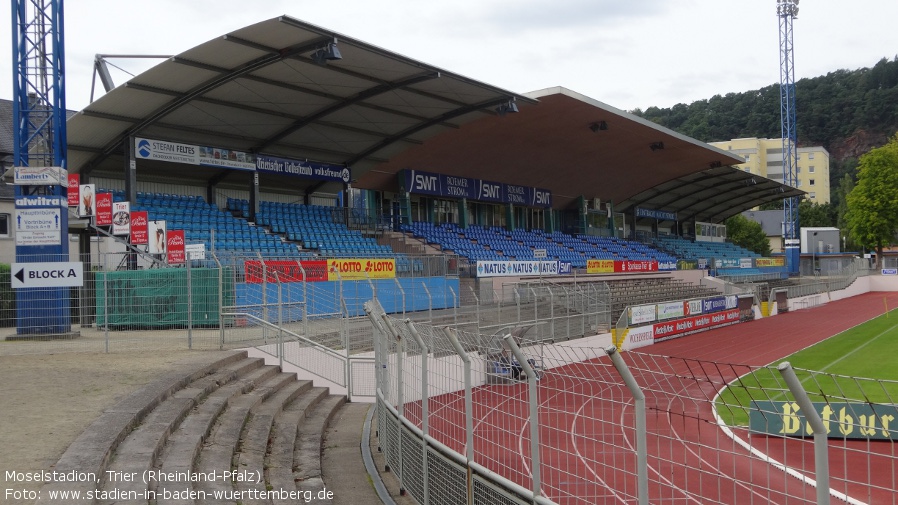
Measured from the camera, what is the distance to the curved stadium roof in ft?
70.5

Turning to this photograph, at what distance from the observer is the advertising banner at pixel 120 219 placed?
2102cm

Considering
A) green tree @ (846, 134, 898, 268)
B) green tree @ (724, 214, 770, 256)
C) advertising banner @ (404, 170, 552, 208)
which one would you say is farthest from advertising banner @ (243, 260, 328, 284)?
green tree @ (724, 214, 770, 256)

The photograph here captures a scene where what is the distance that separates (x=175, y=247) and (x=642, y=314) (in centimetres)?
1636

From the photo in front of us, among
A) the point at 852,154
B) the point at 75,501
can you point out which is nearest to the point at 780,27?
the point at 75,501

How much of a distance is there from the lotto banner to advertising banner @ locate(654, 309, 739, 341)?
423 inches

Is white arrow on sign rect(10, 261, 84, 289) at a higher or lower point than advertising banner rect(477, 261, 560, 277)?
higher

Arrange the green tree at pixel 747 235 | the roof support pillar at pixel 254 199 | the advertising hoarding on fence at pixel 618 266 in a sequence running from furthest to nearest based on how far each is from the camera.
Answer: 1. the green tree at pixel 747 235
2. the advertising hoarding on fence at pixel 618 266
3. the roof support pillar at pixel 254 199

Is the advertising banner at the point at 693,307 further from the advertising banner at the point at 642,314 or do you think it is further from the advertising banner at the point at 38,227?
the advertising banner at the point at 38,227

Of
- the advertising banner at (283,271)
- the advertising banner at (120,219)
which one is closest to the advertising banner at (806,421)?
the advertising banner at (283,271)

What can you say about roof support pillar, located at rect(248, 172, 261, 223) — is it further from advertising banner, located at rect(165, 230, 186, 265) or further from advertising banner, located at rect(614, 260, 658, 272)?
advertising banner, located at rect(614, 260, 658, 272)

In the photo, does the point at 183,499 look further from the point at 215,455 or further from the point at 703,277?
the point at 703,277

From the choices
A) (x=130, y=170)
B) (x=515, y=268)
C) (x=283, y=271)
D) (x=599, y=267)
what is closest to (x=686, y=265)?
(x=599, y=267)

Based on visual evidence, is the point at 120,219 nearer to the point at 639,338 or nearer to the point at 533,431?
the point at 639,338

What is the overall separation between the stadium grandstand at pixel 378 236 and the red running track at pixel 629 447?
0.44 ft
